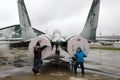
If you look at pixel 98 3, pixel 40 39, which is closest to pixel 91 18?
pixel 98 3

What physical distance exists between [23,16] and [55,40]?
366 centimetres

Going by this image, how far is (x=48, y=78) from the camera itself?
909cm

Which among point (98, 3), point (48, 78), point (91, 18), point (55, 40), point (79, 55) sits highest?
point (98, 3)

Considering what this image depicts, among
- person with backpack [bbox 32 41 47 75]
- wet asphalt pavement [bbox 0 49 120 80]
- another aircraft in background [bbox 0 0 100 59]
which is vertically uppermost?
another aircraft in background [bbox 0 0 100 59]

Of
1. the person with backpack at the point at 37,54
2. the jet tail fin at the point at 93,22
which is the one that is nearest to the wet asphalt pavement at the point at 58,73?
the person with backpack at the point at 37,54

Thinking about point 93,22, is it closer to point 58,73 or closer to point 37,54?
point 58,73

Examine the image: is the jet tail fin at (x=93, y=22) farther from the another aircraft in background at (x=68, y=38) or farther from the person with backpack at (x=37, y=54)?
the person with backpack at (x=37, y=54)

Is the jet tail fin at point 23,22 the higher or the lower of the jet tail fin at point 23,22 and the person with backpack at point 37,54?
the higher

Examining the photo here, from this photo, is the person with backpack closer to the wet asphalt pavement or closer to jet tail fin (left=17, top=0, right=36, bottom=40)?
the wet asphalt pavement

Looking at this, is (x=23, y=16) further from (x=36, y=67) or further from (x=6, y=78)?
(x=6, y=78)

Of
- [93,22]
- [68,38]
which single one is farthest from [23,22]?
[93,22]

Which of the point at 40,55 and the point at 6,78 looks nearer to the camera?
the point at 6,78

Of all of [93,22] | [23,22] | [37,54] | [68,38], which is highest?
[23,22]

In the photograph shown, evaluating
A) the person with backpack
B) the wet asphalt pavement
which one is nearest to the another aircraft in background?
the person with backpack
